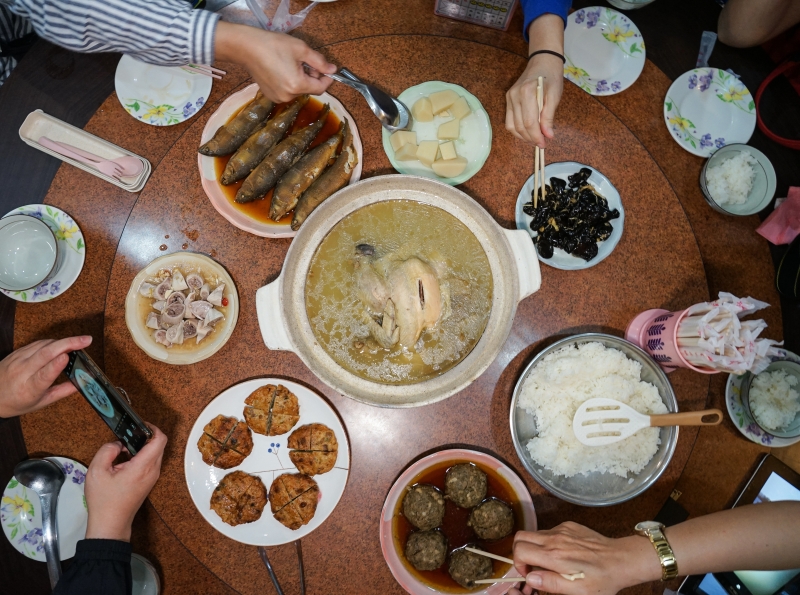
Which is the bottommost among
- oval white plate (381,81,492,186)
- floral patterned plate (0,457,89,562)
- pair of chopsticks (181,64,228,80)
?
floral patterned plate (0,457,89,562)

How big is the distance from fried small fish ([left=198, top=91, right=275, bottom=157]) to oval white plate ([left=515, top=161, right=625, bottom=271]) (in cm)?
119

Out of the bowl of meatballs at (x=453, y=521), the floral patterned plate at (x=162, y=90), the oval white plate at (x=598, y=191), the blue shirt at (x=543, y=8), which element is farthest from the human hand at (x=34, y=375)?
the blue shirt at (x=543, y=8)

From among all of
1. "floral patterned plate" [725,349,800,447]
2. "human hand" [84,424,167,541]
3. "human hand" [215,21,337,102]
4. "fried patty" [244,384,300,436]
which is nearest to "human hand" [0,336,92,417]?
"human hand" [84,424,167,541]

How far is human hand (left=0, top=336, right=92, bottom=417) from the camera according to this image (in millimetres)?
1965

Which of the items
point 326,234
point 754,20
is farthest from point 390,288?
point 754,20

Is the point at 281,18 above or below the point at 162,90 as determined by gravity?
above

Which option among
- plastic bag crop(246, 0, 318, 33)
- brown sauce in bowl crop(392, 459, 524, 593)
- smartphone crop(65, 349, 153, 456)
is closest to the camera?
smartphone crop(65, 349, 153, 456)

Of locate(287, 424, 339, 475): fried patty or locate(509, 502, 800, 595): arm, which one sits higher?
locate(509, 502, 800, 595): arm

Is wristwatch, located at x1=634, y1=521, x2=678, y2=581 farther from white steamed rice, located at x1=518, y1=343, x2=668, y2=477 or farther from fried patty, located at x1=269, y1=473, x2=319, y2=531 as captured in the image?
fried patty, located at x1=269, y1=473, x2=319, y2=531

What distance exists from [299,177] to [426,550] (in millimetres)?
1610

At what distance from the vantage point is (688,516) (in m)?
2.12

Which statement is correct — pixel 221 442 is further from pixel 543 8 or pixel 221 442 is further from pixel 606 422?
pixel 543 8

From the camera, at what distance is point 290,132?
2.29 meters

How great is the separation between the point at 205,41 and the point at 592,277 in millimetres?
1812
